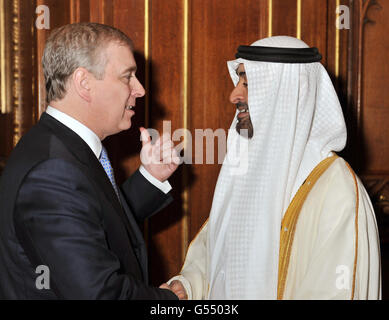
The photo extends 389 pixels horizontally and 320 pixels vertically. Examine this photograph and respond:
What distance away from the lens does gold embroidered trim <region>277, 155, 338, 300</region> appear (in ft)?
6.07

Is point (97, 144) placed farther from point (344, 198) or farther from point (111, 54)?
point (344, 198)

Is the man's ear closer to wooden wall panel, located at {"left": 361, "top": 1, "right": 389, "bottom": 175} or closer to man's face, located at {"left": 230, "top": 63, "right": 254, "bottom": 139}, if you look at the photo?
man's face, located at {"left": 230, "top": 63, "right": 254, "bottom": 139}

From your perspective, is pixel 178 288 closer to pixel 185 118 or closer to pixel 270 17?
pixel 185 118

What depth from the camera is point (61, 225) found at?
1.43m

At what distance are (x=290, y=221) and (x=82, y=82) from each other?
973mm

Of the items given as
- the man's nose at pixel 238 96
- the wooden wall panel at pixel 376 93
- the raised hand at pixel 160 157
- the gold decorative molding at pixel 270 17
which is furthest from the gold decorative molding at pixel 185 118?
the wooden wall panel at pixel 376 93

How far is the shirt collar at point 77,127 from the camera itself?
1.72m

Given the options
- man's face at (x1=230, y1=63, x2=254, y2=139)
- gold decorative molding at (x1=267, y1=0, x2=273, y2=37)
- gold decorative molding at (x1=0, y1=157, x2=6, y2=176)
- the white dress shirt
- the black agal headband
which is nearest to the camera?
the white dress shirt

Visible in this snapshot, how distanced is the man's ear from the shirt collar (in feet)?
0.32

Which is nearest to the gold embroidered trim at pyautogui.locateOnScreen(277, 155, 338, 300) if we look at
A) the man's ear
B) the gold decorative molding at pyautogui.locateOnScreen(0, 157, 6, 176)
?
the man's ear

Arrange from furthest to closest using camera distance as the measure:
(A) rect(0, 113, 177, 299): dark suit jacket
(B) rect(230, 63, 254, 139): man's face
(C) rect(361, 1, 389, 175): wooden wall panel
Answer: (C) rect(361, 1, 389, 175): wooden wall panel → (B) rect(230, 63, 254, 139): man's face → (A) rect(0, 113, 177, 299): dark suit jacket

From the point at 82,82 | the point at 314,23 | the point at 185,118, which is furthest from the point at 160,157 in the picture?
the point at 314,23

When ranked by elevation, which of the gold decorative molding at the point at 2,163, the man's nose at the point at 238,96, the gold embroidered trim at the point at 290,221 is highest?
the man's nose at the point at 238,96

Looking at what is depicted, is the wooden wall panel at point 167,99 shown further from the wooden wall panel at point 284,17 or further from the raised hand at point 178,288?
the raised hand at point 178,288
